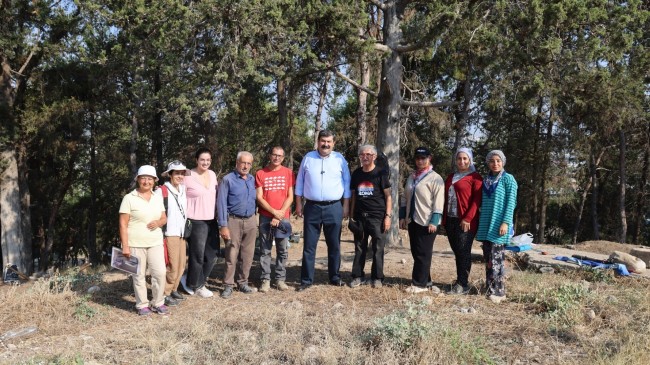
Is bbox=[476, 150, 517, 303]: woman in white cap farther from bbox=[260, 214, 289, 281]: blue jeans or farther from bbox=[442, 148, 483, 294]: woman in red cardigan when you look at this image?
bbox=[260, 214, 289, 281]: blue jeans

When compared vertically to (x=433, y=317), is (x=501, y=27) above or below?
above

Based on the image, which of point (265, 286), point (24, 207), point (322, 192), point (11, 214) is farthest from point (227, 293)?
point (24, 207)

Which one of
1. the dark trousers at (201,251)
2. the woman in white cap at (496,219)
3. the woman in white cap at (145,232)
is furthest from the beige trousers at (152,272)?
the woman in white cap at (496,219)

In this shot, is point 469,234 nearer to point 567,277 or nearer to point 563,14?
point 567,277

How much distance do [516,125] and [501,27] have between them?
16.0 metres

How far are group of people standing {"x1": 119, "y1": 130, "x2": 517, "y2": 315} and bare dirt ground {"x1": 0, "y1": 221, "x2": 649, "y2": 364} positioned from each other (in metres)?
0.32

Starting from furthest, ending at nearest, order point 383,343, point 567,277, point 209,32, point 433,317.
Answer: point 209,32
point 567,277
point 433,317
point 383,343

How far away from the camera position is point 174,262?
19.0ft

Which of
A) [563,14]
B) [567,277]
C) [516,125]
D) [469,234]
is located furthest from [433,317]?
[516,125]

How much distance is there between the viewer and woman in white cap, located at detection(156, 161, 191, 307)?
5648mm

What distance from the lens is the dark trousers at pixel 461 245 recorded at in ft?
19.8

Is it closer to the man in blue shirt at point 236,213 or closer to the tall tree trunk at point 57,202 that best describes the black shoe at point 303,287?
the man in blue shirt at point 236,213

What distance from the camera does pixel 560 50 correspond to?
27.1 feet

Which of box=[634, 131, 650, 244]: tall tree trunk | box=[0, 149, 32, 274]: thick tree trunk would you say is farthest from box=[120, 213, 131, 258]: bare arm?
box=[634, 131, 650, 244]: tall tree trunk
